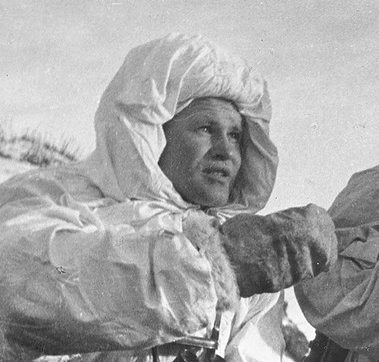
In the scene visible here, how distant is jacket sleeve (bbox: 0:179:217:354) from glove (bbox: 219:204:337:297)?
3.6 inches

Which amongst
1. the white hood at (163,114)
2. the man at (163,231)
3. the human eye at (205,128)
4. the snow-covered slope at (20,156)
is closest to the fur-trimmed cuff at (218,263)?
the man at (163,231)

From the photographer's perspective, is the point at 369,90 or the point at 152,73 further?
the point at 369,90

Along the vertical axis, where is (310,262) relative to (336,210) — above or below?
above

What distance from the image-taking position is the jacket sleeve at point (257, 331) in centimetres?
310

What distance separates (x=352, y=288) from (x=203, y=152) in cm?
55

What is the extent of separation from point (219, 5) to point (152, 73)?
1.33 m

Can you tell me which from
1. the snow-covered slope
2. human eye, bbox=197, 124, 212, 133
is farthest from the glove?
the snow-covered slope

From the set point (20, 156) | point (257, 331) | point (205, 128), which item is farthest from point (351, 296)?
point (20, 156)

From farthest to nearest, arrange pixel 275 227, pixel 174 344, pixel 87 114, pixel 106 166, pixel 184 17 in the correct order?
pixel 87 114 → pixel 184 17 → pixel 106 166 → pixel 174 344 → pixel 275 227

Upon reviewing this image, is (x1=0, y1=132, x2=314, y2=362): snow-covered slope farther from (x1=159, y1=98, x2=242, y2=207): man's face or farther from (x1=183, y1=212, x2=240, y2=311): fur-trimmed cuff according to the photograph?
(x1=183, y1=212, x2=240, y2=311): fur-trimmed cuff

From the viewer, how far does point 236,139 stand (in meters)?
3.27

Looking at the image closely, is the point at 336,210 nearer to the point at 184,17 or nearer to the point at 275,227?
the point at 275,227

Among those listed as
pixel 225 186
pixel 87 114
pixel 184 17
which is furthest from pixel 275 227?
pixel 87 114

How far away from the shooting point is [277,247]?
236cm
